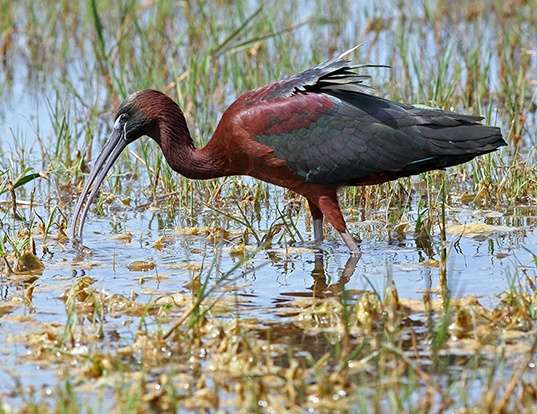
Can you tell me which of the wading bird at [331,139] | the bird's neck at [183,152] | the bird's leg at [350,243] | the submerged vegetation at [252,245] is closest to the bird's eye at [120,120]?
the bird's neck at [183,152]

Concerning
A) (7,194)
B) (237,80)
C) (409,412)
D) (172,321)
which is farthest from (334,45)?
(409,412)

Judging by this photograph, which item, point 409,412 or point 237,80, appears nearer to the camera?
point 409,412

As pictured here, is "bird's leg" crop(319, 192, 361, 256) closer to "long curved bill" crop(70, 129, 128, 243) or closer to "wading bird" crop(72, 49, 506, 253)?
"wading bird" crop(72, 49, 506, 253)

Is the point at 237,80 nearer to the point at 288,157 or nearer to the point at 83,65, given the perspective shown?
the point at 83,65

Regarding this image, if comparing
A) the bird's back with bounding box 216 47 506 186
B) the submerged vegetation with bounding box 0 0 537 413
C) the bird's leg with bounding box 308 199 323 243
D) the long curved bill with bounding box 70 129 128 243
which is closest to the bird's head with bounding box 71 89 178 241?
the long curved bill with bounding box 70 129 128 243

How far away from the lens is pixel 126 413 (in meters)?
4.43

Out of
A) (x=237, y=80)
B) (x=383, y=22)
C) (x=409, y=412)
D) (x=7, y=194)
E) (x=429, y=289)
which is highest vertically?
(x=383, y=22)

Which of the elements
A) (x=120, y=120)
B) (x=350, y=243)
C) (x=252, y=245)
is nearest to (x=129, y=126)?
(x=120, y=120)

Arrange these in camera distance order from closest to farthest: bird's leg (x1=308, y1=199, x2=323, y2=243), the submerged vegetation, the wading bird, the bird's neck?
the submerged vegetation < the wading bird < the bird's neck < bird's leg (x1=308, y1=199, x2=323, y2=243)

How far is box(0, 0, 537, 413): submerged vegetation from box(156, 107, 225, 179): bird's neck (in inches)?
10.0

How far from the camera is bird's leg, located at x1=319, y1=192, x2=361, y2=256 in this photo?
7.33m

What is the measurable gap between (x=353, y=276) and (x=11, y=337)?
2.08m

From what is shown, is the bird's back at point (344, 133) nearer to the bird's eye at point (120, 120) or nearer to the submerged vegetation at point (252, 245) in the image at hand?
the submerged vegetation at point (252, 245)

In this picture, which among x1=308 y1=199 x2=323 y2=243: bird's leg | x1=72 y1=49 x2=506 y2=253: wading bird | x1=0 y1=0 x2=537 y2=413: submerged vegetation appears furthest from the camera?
x1=308 y1=199 x2=323 y2=243: bird's leg
